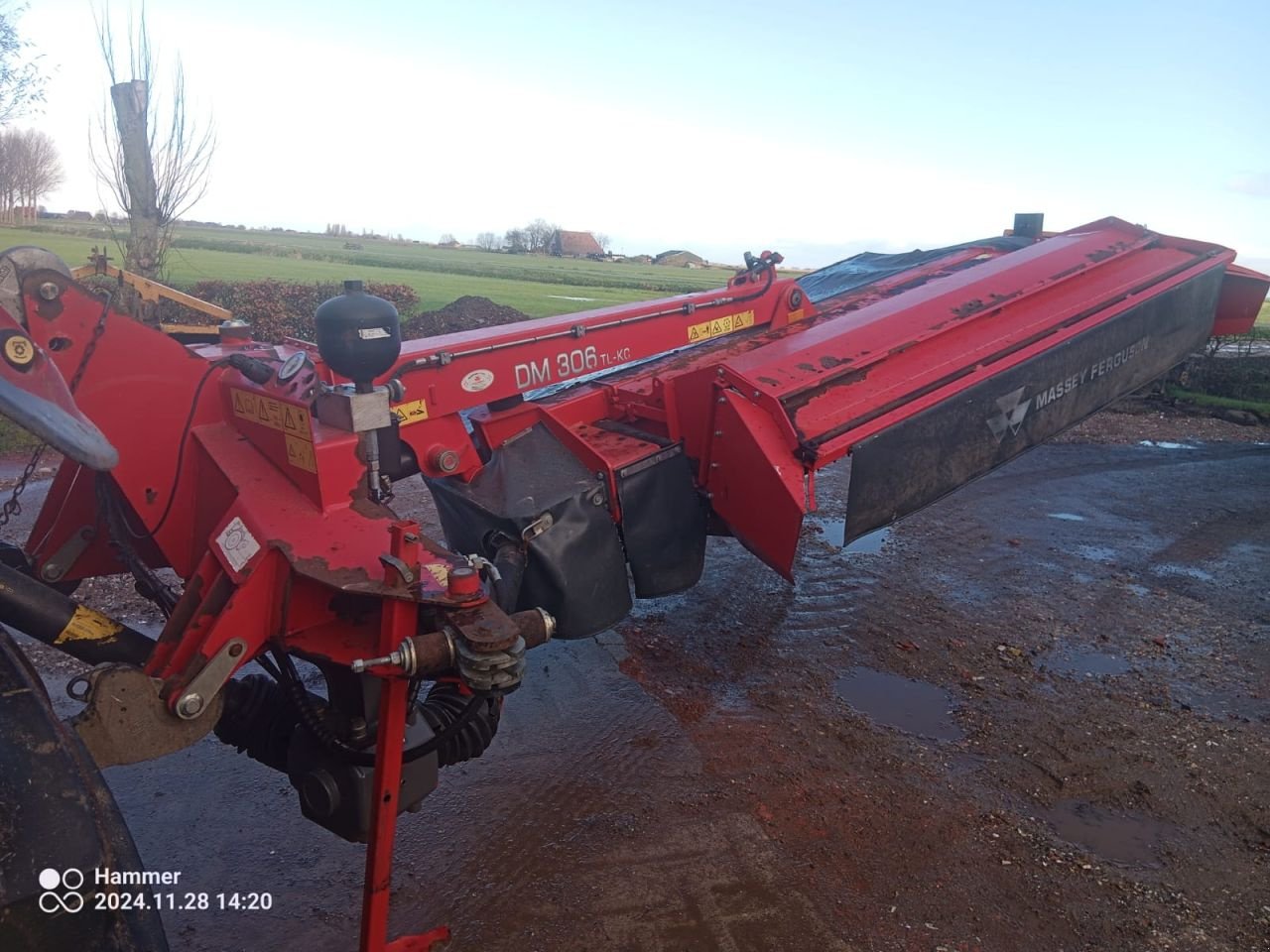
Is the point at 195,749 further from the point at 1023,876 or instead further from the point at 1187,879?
the point at 1187,879

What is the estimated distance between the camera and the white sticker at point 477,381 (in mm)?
3445

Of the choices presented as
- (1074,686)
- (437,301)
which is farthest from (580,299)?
(1074,686)

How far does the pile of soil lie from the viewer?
47.3 ft

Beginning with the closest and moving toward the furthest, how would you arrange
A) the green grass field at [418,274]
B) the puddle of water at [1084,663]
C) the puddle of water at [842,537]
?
the puddle of water at [1084,663]
the puddle of water at [842,537]
the green grass field at [418,274]

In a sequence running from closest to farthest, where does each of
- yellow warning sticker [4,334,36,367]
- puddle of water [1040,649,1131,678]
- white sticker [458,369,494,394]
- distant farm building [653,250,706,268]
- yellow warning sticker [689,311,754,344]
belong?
yellow warning sticker [4,334,36,367], white sticker [458,369,494,394], yellow warning sticker [689,311,754,344], puddle of water [1040,649,1131,678], distant farm building [653,250,706,268]

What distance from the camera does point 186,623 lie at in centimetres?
240

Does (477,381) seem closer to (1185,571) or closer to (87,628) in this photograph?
(87,628)

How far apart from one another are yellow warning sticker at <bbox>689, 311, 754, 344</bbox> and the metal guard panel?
104 centimetres

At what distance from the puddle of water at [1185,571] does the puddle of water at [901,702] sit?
105 inches

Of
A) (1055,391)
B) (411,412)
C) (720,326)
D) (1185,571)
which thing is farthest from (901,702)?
(1185,571)

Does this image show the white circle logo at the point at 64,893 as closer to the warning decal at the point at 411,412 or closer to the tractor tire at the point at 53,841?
the tractor tire at the point at 53,841

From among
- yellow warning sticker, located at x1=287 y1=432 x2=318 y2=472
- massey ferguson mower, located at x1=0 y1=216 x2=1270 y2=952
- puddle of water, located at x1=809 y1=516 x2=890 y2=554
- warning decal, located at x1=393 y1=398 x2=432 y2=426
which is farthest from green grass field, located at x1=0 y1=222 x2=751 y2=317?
yellow warning sticker, located at x1=287 y1=432 x2=318 y2=472

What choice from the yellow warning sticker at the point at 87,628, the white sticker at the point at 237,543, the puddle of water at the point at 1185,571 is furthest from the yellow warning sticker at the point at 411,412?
the puddle of water at the point at 1185,571

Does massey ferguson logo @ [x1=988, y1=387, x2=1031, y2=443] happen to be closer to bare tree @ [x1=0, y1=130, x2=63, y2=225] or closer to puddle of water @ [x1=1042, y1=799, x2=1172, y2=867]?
puddle of water @ [x1=1042, y1=799, x2=1172, y2=867]
